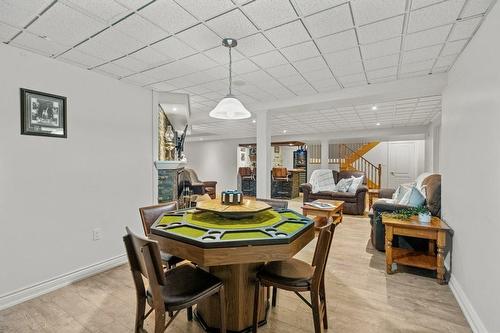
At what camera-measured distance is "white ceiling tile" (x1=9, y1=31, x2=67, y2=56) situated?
210cm

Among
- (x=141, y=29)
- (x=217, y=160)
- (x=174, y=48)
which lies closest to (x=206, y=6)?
(x=141, y=29)

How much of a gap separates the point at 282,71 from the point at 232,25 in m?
1.10

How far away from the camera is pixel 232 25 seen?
6.35ft

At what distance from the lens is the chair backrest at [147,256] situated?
4.25 ft

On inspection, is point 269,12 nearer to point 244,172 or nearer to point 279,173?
point 279,173

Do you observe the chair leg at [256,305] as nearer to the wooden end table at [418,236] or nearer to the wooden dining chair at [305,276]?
the wooden dining chair at [305,276]

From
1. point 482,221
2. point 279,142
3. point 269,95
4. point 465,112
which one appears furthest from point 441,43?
point 279,142

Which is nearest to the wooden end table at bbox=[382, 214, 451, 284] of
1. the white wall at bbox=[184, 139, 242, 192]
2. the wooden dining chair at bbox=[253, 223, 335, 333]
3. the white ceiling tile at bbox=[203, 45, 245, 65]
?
the wooden dining chair at bbox=[253, 223, 335, 333]

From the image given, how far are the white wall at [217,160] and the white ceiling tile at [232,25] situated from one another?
776cm

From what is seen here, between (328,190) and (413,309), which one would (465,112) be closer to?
(413,309)

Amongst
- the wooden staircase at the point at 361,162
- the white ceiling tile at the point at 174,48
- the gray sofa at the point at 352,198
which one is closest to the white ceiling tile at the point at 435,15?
the white ceiling tile at the point at 174,48

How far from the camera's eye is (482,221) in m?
1.84

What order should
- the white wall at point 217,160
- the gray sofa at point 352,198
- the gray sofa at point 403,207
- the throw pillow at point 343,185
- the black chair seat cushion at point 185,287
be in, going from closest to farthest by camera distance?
the black chair seat cushion at point 185,287 → the gray sofa at point 403,207 → the gray sofa at point 352,198 → the throw pillow at point 343,185 → the white wall at point 217,160

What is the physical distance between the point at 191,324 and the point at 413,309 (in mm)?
1892
